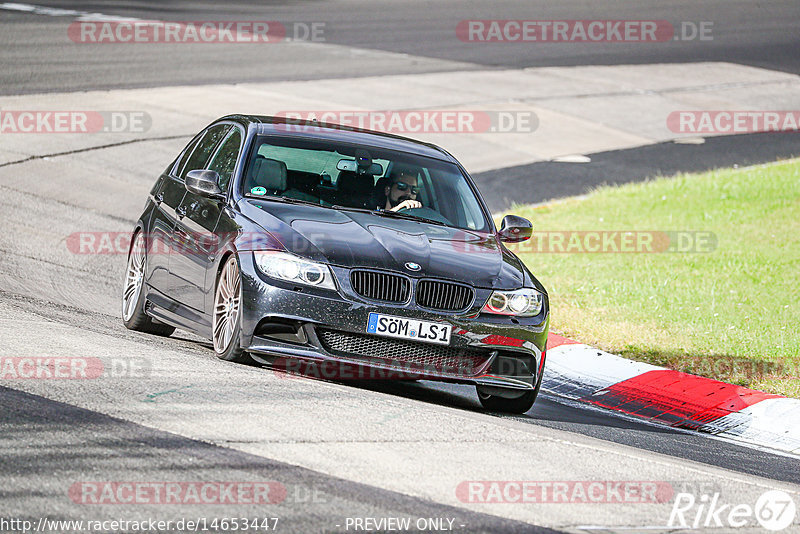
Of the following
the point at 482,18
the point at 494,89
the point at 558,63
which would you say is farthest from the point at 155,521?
the point at 482,18

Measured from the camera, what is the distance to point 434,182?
360 inches

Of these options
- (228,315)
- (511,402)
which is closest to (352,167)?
(228,315)

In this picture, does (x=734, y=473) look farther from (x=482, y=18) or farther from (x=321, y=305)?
(x=482, y=18)

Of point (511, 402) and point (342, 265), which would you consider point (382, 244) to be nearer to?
point (342, 265)

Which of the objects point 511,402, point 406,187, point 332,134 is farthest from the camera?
point 332,134

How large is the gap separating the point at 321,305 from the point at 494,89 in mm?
17858

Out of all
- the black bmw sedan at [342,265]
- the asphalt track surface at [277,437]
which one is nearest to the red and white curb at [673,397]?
the asphalt track surface at [277,437]

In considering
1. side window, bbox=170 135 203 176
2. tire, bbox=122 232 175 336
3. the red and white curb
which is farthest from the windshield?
the red and white curb

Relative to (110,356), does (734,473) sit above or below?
below

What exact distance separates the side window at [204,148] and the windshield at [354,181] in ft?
2.62

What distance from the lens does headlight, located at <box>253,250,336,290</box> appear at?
739cm

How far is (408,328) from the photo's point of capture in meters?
7.41

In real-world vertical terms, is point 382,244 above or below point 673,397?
above

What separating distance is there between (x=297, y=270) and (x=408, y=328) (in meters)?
0.75
